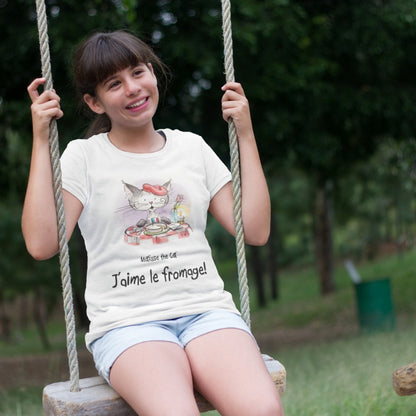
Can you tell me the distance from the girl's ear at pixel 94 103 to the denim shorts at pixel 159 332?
2.54 ft

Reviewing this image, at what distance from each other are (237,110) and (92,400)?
1.08 m

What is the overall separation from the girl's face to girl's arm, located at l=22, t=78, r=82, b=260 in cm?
18

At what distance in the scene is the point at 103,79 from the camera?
90.0 inches

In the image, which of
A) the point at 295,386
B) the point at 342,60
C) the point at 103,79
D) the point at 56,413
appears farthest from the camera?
the point at 342,60

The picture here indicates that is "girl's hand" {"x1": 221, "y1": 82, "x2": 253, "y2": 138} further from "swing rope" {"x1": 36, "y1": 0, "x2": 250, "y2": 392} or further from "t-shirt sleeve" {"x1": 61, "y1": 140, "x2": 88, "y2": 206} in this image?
"t-shirt sleeve" {"x1": 61, "y1": 140, "x2": 88, "y2": 206}

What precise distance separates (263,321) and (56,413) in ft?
38.9

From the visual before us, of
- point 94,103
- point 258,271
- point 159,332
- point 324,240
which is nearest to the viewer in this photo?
point 159,332

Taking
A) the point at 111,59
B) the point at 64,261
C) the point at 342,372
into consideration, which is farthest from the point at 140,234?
the point at 342,372

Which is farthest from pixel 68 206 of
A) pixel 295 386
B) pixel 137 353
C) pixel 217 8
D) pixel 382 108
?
pixel 382 108

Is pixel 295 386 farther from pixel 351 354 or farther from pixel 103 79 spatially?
pixel 103 79

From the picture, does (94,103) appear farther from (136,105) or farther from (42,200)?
(42,200)

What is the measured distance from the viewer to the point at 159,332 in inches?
81.5

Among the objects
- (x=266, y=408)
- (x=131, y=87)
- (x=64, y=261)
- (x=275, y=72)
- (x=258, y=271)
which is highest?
(x=275, y=72)

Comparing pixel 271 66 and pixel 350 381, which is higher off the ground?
pixel 271 66
